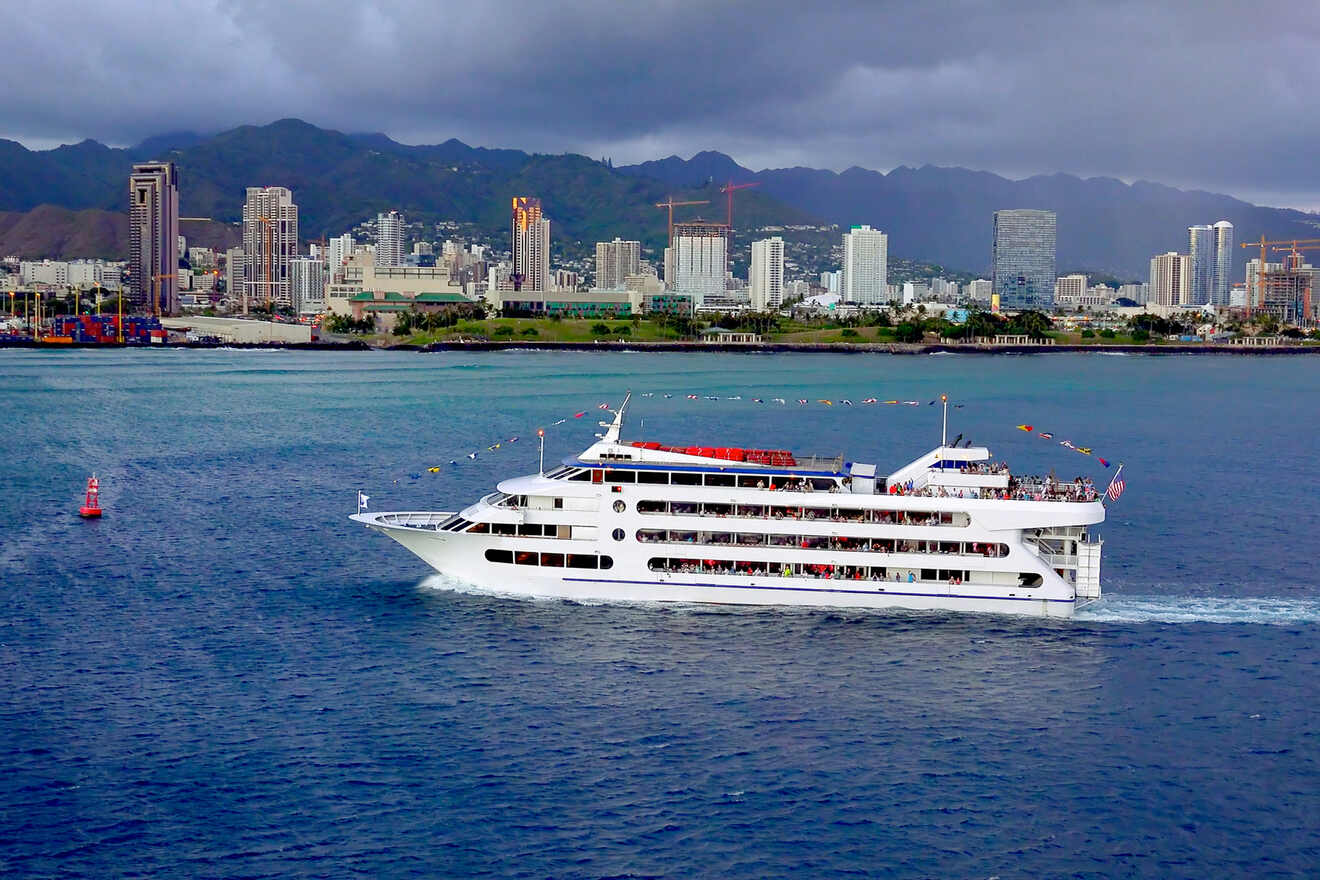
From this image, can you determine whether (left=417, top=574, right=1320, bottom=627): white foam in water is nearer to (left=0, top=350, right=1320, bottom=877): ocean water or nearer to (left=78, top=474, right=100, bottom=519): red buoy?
(left=0, top=350, right=1320, bottom=877): ocean water

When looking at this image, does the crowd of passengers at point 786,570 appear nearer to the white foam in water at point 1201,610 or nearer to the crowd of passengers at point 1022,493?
the crowd of passengers at point 1022,493

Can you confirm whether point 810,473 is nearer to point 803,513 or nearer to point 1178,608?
point 803,513

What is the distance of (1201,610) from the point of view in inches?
1238

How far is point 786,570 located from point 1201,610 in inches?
387

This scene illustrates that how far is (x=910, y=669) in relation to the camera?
1051 inches

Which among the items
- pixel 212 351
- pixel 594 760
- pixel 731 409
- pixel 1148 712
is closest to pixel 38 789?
pixel 594 760

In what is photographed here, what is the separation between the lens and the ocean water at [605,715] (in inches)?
768

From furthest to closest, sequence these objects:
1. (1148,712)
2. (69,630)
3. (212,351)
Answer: (212,351) < (69,630) < (1148,712)

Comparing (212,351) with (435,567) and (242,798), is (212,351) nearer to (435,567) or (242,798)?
(435,567)

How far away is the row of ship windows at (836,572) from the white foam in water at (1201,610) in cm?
220

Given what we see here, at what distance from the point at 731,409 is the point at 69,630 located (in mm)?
57557

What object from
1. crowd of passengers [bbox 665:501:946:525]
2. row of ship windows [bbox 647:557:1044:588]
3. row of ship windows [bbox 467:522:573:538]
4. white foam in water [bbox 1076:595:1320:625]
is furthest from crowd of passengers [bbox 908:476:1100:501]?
row of ship windows [bbox 467:522:573:538]

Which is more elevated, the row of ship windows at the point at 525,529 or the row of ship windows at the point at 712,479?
the row of ship windows at the point at 712,479

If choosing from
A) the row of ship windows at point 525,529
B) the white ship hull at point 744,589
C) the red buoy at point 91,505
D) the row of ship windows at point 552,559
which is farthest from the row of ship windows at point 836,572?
the red buoy at point 91,505
